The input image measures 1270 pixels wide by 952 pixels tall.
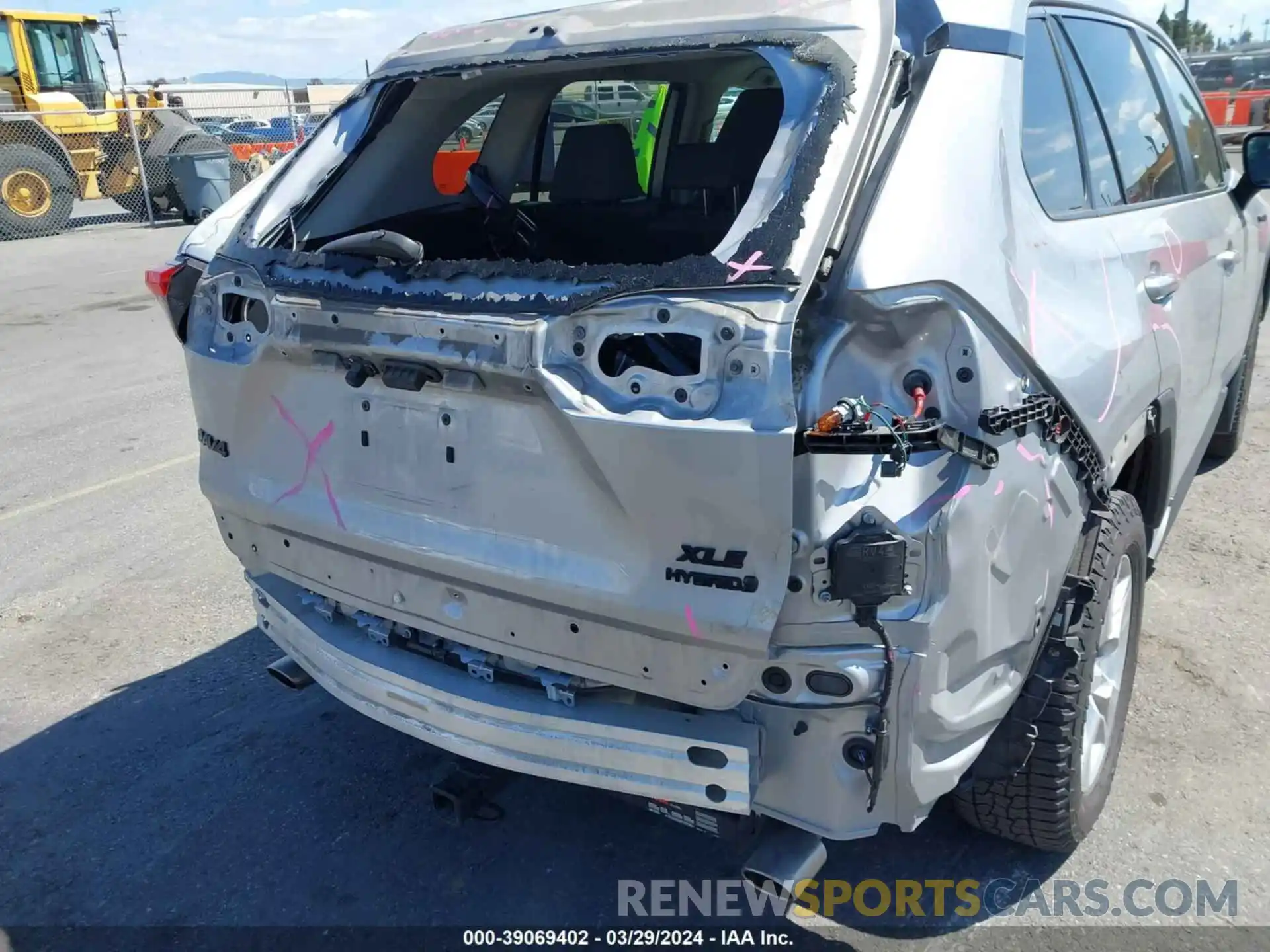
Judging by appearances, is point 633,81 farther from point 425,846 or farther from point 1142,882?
point 1142,882

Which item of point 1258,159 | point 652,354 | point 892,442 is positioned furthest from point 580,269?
point 1258,159

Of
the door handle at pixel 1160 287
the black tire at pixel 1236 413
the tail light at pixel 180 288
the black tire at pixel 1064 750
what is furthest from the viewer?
the black tire at pixel 1236 413

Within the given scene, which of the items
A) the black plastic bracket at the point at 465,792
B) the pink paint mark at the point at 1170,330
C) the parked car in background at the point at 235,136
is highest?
the pink paint mark at the point at 1170,330

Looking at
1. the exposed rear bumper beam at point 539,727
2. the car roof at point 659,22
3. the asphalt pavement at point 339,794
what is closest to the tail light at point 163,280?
the car roof at point 659,22

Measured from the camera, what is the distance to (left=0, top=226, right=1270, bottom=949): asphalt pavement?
2770 millimetres

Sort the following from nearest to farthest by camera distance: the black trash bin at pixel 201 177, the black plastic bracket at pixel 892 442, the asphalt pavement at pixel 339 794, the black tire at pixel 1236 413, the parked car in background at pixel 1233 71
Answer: the black plastic bracket at pixel 892 442, the asphalt pavement at pixel 339 794, the black tire at pixel 1236 413, the black trash bin at pixel 201 177, the parked car in background at pixel 1233 71

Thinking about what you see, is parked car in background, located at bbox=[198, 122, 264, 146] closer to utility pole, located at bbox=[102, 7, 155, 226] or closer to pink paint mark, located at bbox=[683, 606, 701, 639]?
utility pole, located at bbox=[102, 7, 155, 226]

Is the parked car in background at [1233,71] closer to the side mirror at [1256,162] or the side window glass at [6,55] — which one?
the side window glass at [6,55]

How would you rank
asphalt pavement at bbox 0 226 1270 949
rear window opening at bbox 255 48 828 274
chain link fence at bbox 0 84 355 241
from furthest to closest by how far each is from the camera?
chain link fence at bbox 0 84 355 241, rear window opening at bbox 255 48 828 274, asphalt pavement at bbox 0 226 1270 949

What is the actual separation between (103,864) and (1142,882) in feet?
9.23

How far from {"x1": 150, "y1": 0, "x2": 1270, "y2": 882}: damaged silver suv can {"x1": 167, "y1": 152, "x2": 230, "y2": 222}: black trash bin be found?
52.7ft

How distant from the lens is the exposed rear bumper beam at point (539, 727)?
213cm

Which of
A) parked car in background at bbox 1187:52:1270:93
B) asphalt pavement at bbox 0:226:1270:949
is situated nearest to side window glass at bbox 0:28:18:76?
asphalt pavement at bbox 0:226:1270:949

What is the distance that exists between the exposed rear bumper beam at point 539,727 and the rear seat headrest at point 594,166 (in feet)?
6.80
